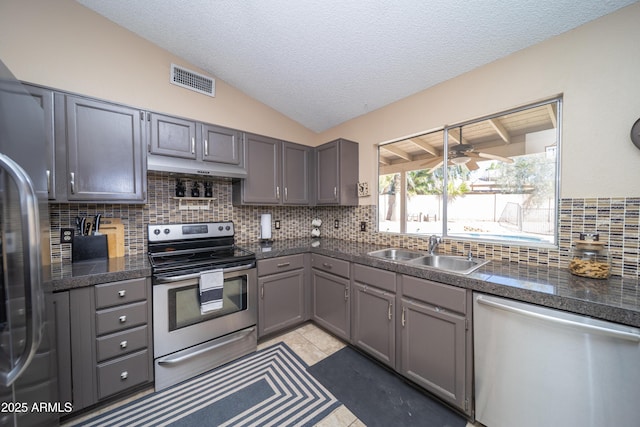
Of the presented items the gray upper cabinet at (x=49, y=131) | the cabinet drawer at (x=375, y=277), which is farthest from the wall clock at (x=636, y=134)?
the gray upper cabinet at (x=49, y=131)

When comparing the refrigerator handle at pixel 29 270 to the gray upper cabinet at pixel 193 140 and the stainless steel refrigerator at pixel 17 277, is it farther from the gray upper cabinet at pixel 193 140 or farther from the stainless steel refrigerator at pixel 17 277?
the gray upper cabinet at pixel 193 140

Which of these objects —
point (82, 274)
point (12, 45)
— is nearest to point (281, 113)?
point (12, 45)

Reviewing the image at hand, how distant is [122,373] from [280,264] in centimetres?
136

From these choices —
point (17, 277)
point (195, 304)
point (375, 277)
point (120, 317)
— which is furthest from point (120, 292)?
point (375, 277)

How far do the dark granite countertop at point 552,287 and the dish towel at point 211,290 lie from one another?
137cm

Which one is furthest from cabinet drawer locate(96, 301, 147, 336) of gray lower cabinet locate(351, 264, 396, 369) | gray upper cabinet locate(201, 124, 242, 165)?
gray lower cabinet locate(351, 264, 396, 369)

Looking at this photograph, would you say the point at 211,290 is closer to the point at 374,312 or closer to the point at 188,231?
the point at 188,231

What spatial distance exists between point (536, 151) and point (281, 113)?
8.84 feet

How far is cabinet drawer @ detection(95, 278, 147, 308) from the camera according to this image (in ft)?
4.95

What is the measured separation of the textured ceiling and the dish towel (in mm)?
2004

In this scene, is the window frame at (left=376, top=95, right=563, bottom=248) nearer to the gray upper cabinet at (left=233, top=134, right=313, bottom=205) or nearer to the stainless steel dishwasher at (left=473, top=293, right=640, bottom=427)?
the stainless steel dishwasher at (left=473, top=293, right=640, bottom=427)

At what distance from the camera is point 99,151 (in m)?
1.76

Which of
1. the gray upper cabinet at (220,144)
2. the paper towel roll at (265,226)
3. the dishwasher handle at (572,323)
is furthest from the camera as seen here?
the paper towel roll at (265,226)

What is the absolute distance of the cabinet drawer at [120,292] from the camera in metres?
1.51
